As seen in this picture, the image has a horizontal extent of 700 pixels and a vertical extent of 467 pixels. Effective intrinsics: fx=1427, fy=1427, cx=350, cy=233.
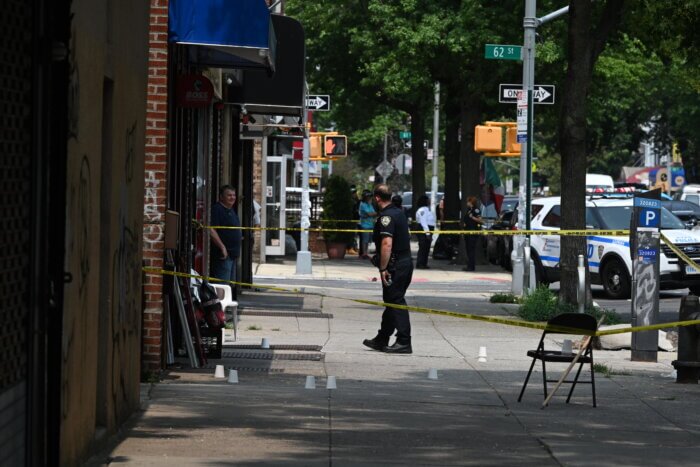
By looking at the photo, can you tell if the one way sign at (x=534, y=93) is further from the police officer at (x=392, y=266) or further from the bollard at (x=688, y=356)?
the bollard at (x=688, y=356)

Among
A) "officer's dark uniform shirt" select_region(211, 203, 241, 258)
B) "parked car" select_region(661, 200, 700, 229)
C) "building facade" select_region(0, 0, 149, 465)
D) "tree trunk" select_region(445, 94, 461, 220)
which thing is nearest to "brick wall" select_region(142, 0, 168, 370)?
"building facade" select_region(0, 0, 149, 465)

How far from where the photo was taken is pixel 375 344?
16016mm

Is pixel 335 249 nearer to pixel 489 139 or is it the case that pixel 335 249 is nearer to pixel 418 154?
pixel 418 154

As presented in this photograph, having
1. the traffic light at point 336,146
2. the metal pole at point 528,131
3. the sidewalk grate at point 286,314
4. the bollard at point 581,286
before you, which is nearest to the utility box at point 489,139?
the metal pole at point 528,131

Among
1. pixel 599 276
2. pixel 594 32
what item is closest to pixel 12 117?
pixel 594 32

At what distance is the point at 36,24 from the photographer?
6539 mm

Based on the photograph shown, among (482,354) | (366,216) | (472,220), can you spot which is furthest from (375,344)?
(366,216)

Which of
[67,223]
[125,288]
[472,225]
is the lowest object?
[472,225]

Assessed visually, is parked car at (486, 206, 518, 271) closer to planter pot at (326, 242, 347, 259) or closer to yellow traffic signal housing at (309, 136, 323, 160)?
planter pot at (326, 242, 347, 259)

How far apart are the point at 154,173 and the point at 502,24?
20.9 metres

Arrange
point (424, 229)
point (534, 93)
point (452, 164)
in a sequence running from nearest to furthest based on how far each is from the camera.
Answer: point (534, 93)
point (424, 229)
point (452, 164)

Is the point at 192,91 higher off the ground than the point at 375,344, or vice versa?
the point at 192,91

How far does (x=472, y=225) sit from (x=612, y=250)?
8352 millimetres

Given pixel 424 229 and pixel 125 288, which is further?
pixel 424 229
